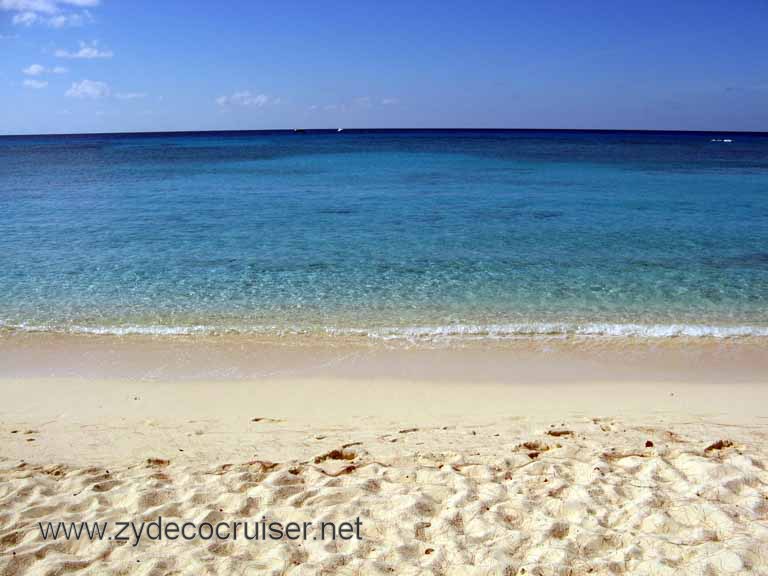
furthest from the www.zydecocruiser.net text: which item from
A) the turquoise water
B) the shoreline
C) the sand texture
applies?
the turquoise water

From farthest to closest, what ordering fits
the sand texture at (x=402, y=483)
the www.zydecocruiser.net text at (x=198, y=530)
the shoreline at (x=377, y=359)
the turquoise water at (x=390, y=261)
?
the turquoise water at (x=390, y=261) → the shoreline at (x=377, y=359) → the www.zydecocruiser.net text at (x=198, y=530) → the sand texture at (x=402, y=483)

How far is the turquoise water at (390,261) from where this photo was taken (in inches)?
436

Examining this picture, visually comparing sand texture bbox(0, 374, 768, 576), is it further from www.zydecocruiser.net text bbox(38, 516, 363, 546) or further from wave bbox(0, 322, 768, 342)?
wave bbox(0, 322, 768, 342)

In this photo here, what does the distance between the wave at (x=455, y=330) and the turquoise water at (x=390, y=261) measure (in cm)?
5

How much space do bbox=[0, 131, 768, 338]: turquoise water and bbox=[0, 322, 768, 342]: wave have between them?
0.05m

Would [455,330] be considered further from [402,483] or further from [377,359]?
[402,483]

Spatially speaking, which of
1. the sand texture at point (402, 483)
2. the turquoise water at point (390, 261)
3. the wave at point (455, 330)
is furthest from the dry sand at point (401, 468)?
the turquoise water at point (390, 261)

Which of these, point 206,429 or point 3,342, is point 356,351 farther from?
point 3,342

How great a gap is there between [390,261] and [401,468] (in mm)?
9519

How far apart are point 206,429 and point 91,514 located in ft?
6.89

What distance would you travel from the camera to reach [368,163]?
47000 millimetres

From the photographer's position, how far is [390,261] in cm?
1490

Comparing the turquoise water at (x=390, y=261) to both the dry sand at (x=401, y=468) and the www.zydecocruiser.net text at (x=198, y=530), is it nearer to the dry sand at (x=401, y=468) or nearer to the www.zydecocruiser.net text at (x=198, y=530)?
the dry sand at (x=401, y=468)

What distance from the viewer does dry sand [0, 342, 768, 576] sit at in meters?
4.34
